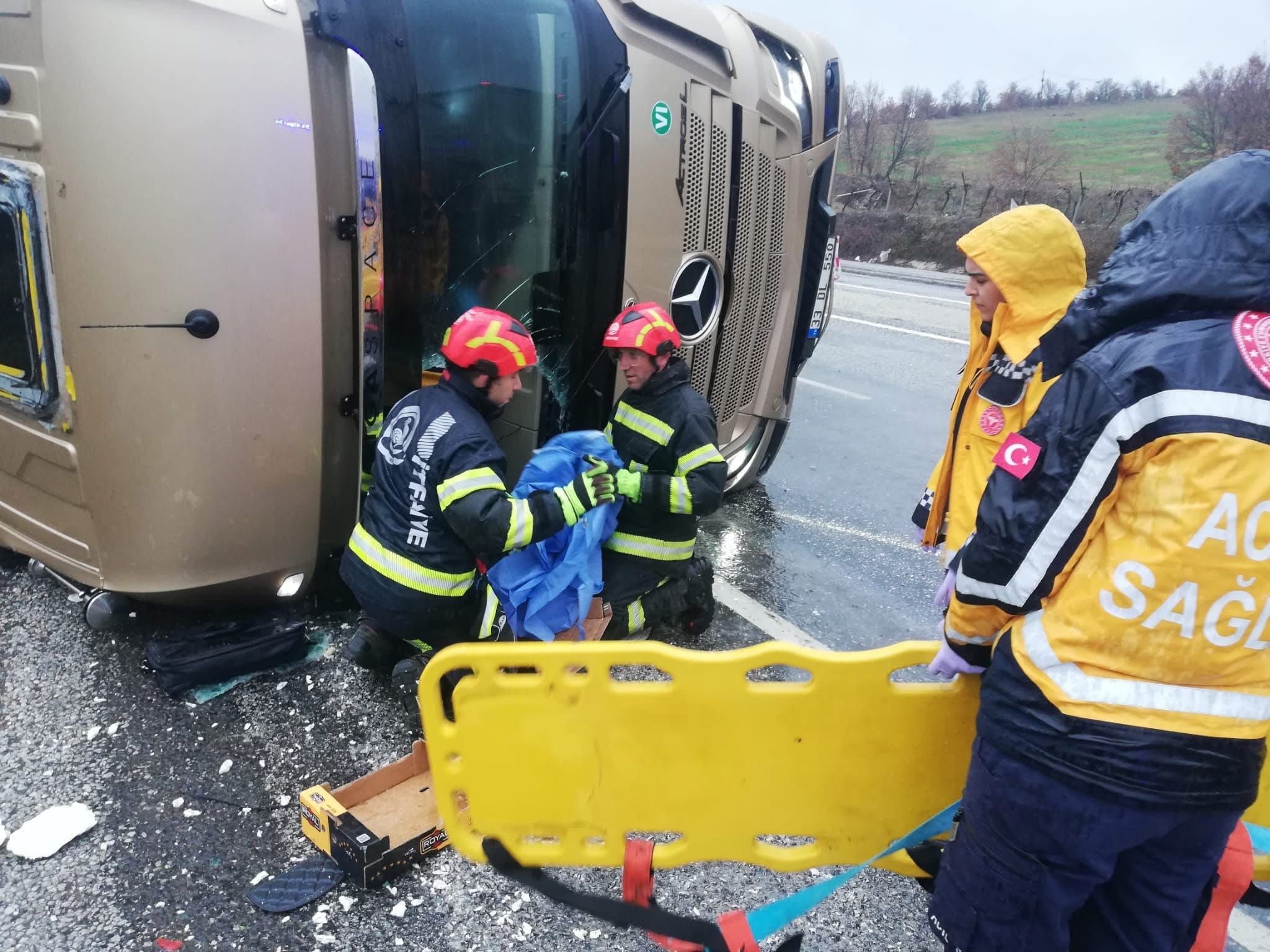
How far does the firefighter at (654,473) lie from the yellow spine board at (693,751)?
4.54 ft

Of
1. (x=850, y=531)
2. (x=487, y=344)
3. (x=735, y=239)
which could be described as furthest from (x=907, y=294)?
(x=487, y=344)

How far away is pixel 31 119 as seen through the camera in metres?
2.52

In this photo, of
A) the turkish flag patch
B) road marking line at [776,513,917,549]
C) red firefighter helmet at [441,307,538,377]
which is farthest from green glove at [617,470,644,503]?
road marking line at [776,513,917,549]

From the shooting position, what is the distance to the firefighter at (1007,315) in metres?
2.56

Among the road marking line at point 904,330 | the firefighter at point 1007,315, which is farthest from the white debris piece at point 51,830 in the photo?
the road marking line at point 904,330

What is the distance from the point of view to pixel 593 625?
10.8ft

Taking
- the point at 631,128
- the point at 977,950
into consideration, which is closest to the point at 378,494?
the point at 631,128

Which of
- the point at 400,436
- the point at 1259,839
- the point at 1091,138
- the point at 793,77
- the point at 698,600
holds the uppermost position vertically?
the point at 1091,138

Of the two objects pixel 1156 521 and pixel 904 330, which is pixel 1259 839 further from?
pixel 904 330

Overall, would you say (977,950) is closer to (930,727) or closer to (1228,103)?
(930,727)

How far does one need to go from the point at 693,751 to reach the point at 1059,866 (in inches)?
27.6

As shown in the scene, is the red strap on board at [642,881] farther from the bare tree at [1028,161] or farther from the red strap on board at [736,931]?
the bare tree at [1028,161]

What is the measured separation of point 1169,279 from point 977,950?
1.22 m

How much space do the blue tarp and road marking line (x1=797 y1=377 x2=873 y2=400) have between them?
4.94 meters
